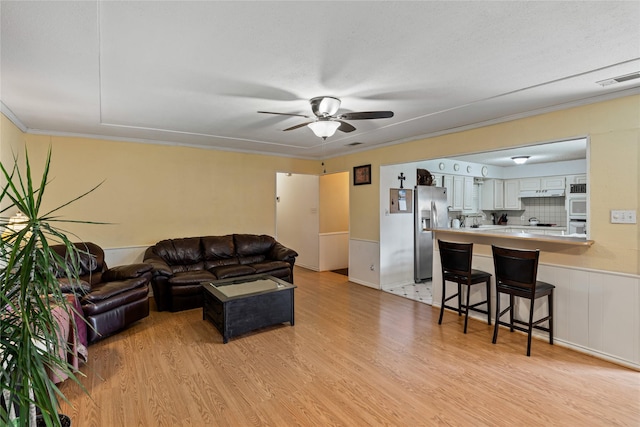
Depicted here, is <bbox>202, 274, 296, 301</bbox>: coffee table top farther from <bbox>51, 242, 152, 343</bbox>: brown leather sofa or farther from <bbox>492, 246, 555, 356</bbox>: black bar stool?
<bbox>492, 246, 555, 356</bbox>: black bar stool

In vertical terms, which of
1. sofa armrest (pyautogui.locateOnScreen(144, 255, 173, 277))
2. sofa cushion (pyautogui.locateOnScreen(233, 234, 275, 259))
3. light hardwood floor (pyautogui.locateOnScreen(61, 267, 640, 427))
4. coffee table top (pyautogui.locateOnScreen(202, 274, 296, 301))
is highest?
sofa cushion (pyautogui.locateOnScreen(233, 234, 275, 259))

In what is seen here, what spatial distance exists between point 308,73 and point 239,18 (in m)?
0.80

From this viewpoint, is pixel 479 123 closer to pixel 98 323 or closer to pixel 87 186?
pixel 98 323

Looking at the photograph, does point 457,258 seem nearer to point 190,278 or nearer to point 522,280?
point 522,280

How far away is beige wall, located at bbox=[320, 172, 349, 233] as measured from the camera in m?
6.97

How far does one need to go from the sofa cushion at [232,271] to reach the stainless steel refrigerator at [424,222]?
300cm

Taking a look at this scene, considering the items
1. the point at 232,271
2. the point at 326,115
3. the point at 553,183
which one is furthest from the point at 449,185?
the point at 232,271

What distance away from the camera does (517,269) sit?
122 inches

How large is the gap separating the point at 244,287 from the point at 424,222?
3.58 metres

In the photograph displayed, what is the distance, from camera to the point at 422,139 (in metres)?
4.67

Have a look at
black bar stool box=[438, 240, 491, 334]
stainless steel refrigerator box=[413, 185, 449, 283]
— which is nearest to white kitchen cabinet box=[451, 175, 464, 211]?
stainless steel refrigerator box=[413, 185, 449, 283]

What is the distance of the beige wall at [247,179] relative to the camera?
2.92 metres

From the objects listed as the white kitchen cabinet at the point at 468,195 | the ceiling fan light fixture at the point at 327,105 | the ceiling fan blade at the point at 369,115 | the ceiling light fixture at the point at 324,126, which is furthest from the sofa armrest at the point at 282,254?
the white kitchen cabinet at the point at 468,195

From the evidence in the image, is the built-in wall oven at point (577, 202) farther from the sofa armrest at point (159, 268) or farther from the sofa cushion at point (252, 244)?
the sofa armrest at point (159, 268)
